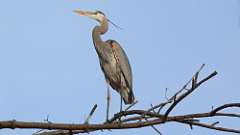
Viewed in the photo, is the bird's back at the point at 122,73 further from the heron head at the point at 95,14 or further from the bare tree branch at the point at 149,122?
the bare tree branch at the point at 149,122

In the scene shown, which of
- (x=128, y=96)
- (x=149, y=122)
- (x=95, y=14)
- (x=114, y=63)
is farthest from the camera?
(x=95, y=14)

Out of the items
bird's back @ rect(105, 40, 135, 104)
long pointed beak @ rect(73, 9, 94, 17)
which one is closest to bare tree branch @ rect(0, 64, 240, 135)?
bird's back @ rect(105, 40, 135, 104)

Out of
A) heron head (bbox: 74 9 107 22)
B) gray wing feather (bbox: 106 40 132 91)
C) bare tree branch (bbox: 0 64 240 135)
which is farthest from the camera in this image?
heron head (bbox: 74 9 107 22)

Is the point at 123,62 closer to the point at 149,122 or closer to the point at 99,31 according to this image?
the point at 99,31

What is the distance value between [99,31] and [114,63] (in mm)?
562

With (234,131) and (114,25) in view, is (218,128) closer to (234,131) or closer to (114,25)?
Result: (234,131)

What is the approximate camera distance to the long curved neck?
8039mm

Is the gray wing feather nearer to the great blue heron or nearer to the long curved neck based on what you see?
the great blue heron

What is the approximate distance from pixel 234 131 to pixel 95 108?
79cm

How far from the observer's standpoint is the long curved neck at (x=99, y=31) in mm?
8039

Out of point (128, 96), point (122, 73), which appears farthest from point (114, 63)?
point (128, 96)

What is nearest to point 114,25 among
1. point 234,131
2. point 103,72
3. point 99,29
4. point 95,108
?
point 99,29

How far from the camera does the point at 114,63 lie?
7.92 meters

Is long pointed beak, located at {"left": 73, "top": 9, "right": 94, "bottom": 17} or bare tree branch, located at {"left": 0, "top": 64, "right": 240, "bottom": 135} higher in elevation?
long pointed beak, located at {"left": 73, "top": 9, "right": 94, "bottom": 17}
